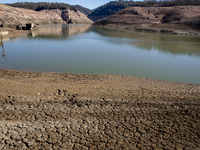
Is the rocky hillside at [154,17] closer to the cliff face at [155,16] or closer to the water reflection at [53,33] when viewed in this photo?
the cliff face at [155,16]

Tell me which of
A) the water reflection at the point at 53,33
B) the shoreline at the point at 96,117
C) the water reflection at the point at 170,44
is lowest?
the shoreline at the point at 96,117

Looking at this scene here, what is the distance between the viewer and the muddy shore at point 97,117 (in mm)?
4328

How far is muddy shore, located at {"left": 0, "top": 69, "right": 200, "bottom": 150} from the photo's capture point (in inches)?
170

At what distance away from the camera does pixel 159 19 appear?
192 ft

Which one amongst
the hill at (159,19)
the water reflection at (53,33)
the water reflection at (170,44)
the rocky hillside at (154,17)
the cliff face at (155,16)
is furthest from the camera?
the cliff face at (155,16)

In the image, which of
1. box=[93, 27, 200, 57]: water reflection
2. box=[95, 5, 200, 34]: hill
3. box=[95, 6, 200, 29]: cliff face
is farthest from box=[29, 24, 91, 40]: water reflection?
box=[95, 6, 200, 29]: cliff face

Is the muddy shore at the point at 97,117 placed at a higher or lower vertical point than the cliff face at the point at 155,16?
lower

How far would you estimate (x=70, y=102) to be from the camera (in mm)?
6219

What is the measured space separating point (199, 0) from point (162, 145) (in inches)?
3702

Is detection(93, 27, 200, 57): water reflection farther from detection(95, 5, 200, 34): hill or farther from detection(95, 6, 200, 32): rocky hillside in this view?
detection(95, 6, 200, 32): rocky hillside

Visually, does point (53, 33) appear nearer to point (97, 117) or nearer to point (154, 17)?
point (97, 117)

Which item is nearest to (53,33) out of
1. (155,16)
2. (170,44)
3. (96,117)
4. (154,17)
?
(170,44)

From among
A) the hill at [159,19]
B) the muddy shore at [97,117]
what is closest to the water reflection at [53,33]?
the hill at [159,19]

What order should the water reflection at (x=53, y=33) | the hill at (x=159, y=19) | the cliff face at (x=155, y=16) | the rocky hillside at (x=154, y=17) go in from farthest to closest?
the cliff face at (x=155, y=16) → the rocky hillside at (x=154, y=17) → the hill at (x=159, y=19) → the water reflection at (x=53, y=33)
